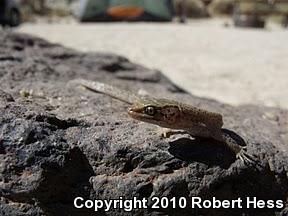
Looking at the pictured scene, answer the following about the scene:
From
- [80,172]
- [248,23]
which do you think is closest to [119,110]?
[80,172]

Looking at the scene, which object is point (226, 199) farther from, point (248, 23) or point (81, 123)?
point (248, 23)

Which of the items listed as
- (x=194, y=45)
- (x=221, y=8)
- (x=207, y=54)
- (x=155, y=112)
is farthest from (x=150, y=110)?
(x=221, y=8)

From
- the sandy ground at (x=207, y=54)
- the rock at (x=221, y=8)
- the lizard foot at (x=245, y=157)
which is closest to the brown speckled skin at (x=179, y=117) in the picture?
the lizard foot at (x=245, y=157)

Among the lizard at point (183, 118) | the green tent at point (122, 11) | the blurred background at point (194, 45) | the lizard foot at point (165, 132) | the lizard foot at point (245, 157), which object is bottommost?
the green tent at point (122, 11)

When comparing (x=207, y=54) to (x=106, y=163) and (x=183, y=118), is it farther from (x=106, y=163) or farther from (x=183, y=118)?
(x=106, y=163)

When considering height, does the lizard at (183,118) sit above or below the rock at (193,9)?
above

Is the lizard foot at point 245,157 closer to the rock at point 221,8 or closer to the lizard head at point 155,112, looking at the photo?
the lizard head at point 155,112

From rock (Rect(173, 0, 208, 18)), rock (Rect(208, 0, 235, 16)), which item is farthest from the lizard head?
rock (Rect(208, 0, 235, 16))

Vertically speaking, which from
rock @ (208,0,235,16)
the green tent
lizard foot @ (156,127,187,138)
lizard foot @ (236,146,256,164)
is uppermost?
lizard foot @ (156,127,187,138)

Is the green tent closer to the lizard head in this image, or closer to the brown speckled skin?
the brown speckled skin
